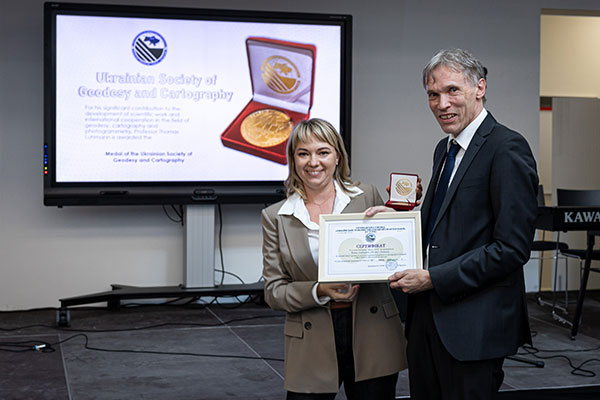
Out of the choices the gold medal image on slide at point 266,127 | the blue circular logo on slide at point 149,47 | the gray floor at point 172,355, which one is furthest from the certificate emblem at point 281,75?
the gray floor at point 172,355

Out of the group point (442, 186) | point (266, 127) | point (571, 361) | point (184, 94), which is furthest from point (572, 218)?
point (184, 94)

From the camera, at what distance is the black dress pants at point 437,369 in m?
1.84

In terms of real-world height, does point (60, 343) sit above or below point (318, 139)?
below

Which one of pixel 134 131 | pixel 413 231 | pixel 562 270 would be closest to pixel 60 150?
pixel 134 131

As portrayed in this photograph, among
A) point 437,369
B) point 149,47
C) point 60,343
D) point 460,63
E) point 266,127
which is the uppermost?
point 149,47

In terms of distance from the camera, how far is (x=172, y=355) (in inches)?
167

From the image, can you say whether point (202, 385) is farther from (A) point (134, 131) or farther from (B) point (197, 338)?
(A) point (134, 131)

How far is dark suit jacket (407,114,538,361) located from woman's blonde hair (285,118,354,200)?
0.39 meters

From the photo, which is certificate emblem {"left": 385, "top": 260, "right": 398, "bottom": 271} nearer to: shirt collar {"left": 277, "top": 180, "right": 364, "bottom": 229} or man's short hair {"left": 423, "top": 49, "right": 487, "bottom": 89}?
shirt collar {"left": 277, "top": 180, "right": 364, "bottom": 229}

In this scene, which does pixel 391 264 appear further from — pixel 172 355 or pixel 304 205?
pixel 172 355

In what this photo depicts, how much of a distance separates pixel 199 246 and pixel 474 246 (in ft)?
13.4

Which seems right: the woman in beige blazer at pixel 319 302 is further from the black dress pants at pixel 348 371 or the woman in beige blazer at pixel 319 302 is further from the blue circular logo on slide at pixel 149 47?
the blue circular logo on slide at pixel 149 47

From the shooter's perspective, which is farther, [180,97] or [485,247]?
[180,97]

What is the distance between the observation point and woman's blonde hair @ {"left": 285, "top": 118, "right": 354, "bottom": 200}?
2.06 m
